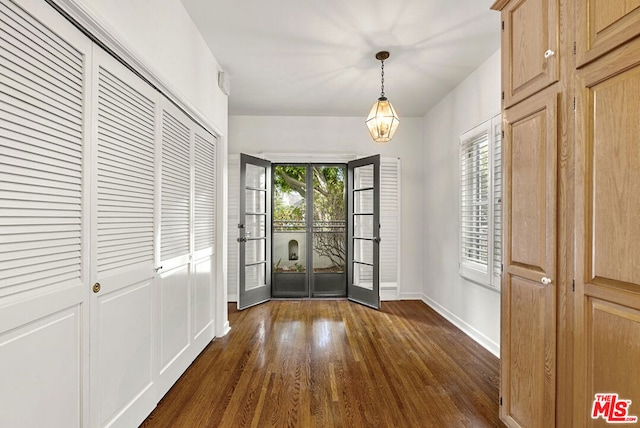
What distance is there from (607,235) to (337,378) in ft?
6.51

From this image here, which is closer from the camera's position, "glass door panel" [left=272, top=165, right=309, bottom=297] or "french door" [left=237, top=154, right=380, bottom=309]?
"french door" [left=237, top=154, right=380, bottom=309]

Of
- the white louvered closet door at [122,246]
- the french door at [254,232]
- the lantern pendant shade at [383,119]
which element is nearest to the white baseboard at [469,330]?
the lantern pendant shade at [383,119]

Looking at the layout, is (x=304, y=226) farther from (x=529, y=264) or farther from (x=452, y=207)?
(x=529, y=264)

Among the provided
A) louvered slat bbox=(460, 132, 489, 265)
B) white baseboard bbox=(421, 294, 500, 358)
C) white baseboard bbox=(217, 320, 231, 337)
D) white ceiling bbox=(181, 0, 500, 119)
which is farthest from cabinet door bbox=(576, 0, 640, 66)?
white baseboard bbox=(217, 320, 231, 337)

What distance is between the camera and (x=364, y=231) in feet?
14.9

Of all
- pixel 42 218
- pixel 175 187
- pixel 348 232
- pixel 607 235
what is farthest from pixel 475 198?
pixel 42 218

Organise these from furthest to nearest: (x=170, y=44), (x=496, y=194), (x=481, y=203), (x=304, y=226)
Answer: (x=304, y=226), (x=481, y=203), (x=496, y=194), (x=170, y=44)

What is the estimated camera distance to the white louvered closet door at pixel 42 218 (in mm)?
1094

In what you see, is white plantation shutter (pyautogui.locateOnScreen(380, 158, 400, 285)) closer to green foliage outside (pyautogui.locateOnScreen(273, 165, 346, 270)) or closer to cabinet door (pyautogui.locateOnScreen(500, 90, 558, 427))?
green foliage outside (pyautogui.locateOnScreen(273, 165, 346, 270))

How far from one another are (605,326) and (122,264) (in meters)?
2.30

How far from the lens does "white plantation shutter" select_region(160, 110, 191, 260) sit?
2.24 m

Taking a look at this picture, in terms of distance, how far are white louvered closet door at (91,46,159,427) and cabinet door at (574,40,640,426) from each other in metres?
2.22

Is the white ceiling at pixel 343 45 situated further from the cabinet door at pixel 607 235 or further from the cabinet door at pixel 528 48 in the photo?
the cabinet door at pixel 607 235

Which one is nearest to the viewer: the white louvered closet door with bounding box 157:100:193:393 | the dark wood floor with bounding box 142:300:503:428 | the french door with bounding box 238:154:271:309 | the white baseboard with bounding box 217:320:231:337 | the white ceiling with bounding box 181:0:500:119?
the dark wood floor with bounding box 142:300:503:428
